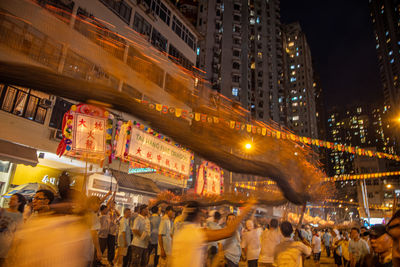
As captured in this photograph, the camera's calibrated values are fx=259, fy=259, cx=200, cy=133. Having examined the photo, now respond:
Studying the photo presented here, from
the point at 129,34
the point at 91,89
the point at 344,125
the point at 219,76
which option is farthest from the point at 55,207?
the point at 344,125

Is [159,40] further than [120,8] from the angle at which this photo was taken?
Yes

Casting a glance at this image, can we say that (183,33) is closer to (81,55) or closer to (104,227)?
(81,55)

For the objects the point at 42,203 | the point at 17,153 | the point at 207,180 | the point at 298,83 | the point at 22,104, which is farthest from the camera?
the point at 298,83

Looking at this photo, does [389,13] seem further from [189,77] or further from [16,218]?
[16,218]

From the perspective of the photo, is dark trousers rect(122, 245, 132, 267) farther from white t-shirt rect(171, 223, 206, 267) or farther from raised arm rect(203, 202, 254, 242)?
raised arm rect(203, 202, 254, 242)

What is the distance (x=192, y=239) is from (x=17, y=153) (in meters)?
9.48

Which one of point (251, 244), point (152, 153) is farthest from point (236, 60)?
point (251, 244)

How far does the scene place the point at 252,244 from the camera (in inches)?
233

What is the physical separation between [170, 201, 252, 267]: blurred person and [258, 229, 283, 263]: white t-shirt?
2697 millimetres

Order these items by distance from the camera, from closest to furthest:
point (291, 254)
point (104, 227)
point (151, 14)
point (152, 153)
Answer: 1. point (291, 254)
2. point (104, 227)
3. point (152, 153)
4. point (151, 14)

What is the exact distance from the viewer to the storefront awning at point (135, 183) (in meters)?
13.6

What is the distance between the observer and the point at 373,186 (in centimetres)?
5734

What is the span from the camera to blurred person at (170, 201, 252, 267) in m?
2.85

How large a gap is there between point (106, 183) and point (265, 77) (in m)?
49.5
